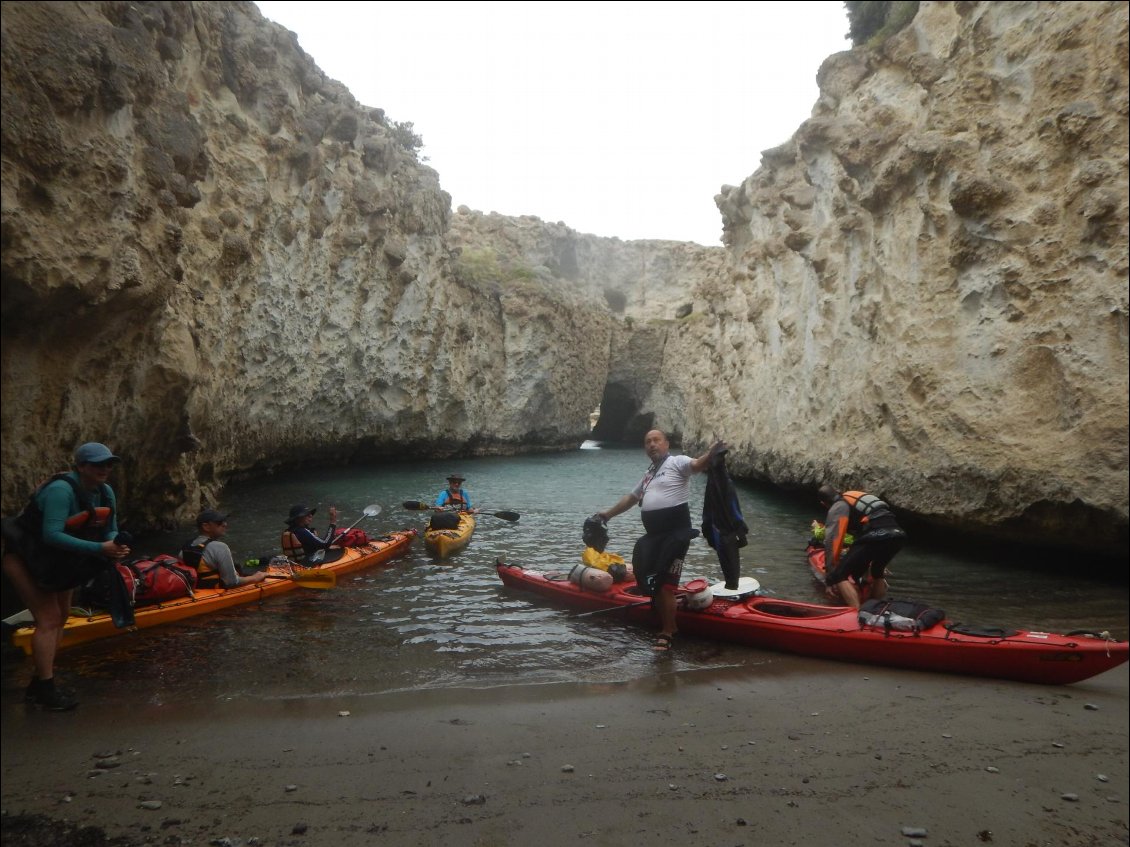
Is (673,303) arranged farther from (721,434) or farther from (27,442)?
(27,442)

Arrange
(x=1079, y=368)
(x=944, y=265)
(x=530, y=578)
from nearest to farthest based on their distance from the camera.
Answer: (x=530, y=578), (x=1079, y=368), (x=944, y=265)

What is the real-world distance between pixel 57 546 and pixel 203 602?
306 cm

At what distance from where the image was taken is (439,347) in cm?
3111

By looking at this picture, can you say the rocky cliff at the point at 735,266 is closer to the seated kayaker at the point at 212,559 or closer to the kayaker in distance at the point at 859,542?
the seated kayaker at the point at 212,559

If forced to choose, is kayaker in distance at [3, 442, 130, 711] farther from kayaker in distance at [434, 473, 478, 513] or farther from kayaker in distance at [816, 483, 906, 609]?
kayaker in distance at [434, 473, 478, 513]

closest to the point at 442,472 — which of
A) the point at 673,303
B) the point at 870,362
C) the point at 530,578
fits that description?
the point at 870,362

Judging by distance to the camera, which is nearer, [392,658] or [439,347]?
[392,658]

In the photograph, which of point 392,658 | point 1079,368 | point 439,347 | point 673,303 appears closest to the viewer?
point 392,658

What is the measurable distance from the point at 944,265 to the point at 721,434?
15.8 metres

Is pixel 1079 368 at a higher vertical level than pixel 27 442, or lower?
higher

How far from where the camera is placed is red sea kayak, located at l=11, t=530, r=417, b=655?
5.88m

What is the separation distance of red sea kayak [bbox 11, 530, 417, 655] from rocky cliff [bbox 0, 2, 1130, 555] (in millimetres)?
1956

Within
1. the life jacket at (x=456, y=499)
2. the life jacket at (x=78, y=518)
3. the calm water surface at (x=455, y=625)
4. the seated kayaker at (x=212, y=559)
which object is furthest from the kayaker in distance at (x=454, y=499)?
the life jacket at (x=78, y=518)

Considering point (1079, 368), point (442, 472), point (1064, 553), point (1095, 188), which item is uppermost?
point (1095, 188)
